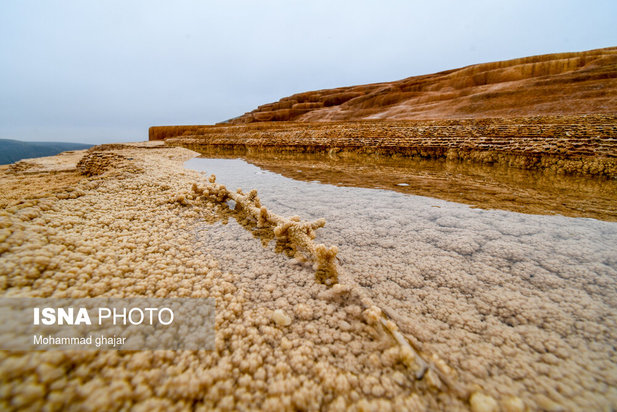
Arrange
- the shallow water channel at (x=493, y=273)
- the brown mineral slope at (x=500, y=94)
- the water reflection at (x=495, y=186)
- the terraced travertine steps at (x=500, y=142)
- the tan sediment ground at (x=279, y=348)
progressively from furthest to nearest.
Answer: the brown mineral slope at (x=500, y=94) < the terraced travertine steps at (x=500, y=142) < the water reflection at (x=495, y=186) < the shallow water channel at (x=493, y=273) < the tan sediment ground at (x=279, y=348)

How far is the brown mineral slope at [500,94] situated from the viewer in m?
12.7

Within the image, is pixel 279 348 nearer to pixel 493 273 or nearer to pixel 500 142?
pixel 493 273

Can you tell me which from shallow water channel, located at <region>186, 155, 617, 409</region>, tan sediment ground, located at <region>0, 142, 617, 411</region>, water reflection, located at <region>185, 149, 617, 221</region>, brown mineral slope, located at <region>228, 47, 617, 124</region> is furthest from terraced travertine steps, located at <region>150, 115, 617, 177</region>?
brown mineral slope, located at <region>228, 47, 617, 124</region>


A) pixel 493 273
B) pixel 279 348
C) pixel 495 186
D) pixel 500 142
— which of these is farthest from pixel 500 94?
pixel 279 348

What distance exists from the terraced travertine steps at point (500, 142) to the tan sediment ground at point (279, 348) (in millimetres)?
4255

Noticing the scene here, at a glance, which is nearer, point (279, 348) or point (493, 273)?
point (279, 348)

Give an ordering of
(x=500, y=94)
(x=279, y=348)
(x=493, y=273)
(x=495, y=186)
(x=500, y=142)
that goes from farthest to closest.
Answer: (x=500, y=94), (x=500, y=142), (x=495, y=186), (x=493, y=273), (x=279, y=348)

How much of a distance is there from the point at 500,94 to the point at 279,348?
2160cm

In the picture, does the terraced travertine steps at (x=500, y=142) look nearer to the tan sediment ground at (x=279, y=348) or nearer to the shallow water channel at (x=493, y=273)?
the shallow water channel at (x=493, y=273)

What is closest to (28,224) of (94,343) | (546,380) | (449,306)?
(94,343)

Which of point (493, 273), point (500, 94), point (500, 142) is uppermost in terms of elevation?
point (500, 94)

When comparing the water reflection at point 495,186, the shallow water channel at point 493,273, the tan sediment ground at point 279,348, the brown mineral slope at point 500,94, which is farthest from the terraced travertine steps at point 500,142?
the brown mineral slope at point 500,94

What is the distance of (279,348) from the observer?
914 millimetres

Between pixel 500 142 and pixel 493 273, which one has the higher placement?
pixel 500 142
